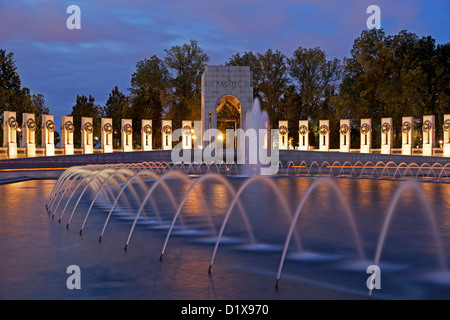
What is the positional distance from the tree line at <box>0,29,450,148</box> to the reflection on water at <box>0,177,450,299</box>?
44205 mm

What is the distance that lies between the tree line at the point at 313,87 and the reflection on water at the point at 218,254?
44.2 metres

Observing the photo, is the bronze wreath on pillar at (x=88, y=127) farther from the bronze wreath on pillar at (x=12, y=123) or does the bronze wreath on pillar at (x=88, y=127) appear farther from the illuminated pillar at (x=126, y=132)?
the bronze wreath on pillar at (x=12, y=123)

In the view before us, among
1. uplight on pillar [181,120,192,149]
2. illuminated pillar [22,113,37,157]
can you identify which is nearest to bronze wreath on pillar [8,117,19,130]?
illuminated pillar [22,113,37,157]

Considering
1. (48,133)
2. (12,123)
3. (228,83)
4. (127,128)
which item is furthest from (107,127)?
(228,83)

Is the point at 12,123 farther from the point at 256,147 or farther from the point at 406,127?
the point at 406,127

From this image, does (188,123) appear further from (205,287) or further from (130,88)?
(205,287)

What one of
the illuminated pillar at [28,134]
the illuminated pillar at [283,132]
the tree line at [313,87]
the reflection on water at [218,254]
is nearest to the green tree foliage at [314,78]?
the tree line at [313,87]

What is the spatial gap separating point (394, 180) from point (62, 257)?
812 inches

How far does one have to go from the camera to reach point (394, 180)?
25.0m

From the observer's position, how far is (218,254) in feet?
27.2

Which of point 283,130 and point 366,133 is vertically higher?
point 283,130

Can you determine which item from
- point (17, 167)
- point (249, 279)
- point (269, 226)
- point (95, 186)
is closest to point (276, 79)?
point (17, 167)

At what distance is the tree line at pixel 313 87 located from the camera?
2206 inches

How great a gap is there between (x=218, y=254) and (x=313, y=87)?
2531 inches
